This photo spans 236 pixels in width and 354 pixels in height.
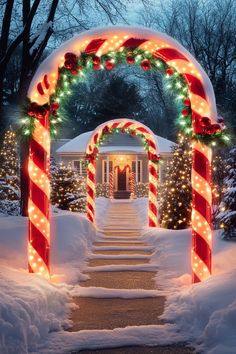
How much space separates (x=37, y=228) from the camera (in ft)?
23.7

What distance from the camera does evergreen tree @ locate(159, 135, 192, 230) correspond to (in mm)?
14016

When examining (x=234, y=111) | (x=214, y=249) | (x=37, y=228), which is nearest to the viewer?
(x=37, y=228)

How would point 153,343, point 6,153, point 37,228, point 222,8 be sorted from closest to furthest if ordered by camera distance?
1. point 153,343
2. point 37,228
3. point 6,153
4. point 222,8

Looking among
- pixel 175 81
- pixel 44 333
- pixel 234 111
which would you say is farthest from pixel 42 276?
pixel 234 111

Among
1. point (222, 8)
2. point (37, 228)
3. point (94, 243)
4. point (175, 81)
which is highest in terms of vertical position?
point (222, 8)

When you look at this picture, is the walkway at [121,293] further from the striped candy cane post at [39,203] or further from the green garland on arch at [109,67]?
the green garland on arch at [109,67]

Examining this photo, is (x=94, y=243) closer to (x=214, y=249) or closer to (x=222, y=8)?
(x=214, y=249)

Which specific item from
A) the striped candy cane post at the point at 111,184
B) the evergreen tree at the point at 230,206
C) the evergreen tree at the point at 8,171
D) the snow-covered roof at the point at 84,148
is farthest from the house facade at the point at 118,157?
the evergreen tree at the point at 230,206

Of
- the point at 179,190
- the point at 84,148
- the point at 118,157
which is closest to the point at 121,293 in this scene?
the point at 179,190

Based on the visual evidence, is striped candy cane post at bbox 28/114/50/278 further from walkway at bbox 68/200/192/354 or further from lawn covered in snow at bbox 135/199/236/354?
lawn covered in snow at bbox 135/199/236/354

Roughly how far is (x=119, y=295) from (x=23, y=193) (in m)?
7.95

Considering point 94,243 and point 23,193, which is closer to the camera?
point 94,243

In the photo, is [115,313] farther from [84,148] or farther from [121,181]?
[121,181]

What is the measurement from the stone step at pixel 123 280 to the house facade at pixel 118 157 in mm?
24131
